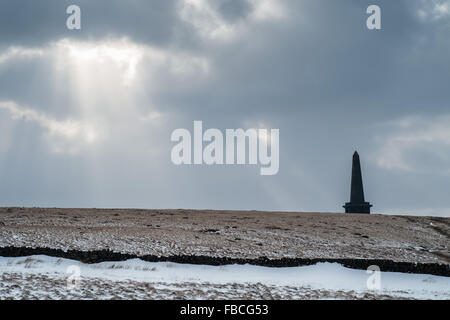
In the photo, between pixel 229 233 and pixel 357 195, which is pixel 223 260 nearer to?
pixel 229 233

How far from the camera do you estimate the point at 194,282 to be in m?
16.7

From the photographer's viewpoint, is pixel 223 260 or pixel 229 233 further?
pixel 229 233

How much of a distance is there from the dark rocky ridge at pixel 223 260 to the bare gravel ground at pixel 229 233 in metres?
0.72

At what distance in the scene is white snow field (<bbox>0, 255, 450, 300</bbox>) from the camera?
14.2 m

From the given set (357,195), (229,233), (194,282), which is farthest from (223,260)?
(357,195)

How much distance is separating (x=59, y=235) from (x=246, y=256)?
10.2 meters

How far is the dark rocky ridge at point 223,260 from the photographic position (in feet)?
64.1

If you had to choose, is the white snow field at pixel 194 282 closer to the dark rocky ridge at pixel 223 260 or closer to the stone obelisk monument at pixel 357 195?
the dark rocky ridge at pixel 223 260

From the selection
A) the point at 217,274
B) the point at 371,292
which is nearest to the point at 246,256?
the point at 217,274

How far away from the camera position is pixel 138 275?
57.4 feet

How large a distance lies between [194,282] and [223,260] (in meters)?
3.24

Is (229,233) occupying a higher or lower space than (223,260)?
higher

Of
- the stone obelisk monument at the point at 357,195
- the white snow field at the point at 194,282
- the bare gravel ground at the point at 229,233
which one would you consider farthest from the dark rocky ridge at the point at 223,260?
the stone obelisk monument at the point at 357,195
